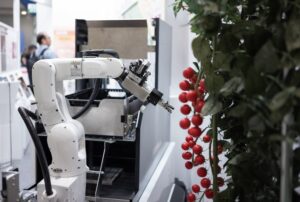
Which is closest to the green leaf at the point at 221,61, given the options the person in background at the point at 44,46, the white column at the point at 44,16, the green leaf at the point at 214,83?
the green leaf at the point at 214,83

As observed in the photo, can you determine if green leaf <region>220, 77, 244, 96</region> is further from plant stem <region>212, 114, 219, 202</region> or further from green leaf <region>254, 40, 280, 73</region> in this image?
plant stem <region>212, 114, 219, 202</region>

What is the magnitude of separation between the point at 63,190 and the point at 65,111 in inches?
12.7

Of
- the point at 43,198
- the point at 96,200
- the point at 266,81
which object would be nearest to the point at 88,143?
the point at 96,200

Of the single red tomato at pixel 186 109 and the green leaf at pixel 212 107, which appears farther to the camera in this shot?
the single red tomato at pixel 186 109

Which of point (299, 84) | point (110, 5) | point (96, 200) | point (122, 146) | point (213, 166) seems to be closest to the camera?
point (299, 84)

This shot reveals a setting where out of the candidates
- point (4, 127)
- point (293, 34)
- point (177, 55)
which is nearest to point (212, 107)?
point (293, 34)

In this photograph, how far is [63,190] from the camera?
128 cm

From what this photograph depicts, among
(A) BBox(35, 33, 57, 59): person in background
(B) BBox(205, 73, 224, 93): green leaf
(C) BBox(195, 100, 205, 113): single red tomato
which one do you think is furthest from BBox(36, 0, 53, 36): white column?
(B) BBox(205, 73, 224, 93): green leaf

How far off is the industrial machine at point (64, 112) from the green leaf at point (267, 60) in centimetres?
67

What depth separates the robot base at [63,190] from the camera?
1.28 m

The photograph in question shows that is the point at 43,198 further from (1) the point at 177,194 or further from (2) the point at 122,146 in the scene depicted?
(1) the point at 177,194

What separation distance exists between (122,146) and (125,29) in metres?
0.89

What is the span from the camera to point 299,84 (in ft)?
2.57

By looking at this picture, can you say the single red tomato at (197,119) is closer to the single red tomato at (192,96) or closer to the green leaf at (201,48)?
the single red tomato at (192,96)
